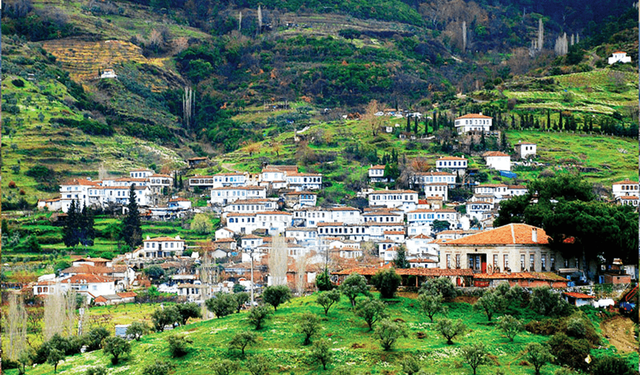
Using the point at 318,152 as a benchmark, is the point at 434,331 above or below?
below

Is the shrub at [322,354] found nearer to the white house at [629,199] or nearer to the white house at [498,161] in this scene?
the white house at [629,199]

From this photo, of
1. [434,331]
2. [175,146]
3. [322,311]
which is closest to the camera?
[434,331]

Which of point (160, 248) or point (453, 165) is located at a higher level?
point (453, 165)

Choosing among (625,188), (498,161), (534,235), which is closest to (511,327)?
(534,235)

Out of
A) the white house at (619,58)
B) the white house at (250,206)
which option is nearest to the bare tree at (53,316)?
the white house at (250,206)

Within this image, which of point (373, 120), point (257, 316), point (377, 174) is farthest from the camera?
point (373, 120)

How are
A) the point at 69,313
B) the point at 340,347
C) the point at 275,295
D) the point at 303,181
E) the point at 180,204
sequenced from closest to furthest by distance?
the point at 340,347
the point at 275,295
the point at 69,313
the point at 180,204
the point at 303,181

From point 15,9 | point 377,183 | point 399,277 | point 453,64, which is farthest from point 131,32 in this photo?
point 399,277

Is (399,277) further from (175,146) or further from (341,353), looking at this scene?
(175,146)

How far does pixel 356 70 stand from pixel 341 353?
13350cm

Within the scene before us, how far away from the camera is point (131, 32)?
18525cm

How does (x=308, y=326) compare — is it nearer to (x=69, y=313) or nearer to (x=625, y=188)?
(x=69, y=313)

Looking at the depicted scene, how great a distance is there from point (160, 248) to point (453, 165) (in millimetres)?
40241

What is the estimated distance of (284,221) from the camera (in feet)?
337
